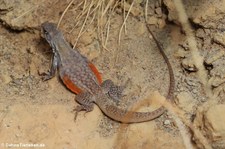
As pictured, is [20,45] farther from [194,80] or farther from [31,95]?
[194,80]

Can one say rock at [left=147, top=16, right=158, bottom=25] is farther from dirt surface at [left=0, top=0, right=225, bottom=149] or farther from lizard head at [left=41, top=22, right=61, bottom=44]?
lizard head at [left=41, top=22, right=61, bottom=44]

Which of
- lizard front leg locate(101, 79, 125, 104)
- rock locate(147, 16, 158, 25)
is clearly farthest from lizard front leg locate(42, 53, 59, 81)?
rock locate(147, 16, 158, 25)

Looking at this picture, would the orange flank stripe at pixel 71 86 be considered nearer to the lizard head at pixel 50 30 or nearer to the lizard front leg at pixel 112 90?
the lizard front leg at pixel 112 90

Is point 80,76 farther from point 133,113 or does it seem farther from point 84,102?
point 133,113

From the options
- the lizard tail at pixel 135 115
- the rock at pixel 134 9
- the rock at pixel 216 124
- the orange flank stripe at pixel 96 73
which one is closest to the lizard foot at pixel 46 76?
the orange flank stripe at pixel 96 73

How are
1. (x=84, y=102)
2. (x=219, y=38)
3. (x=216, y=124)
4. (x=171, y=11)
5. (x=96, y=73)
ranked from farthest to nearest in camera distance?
1. (x=96, y=73)
2. (x=171, y=11)
3. (x=84, y=102)
4. (x=219, y=38)
5. (x=216, y=124)

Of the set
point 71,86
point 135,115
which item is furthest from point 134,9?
point 135,115
